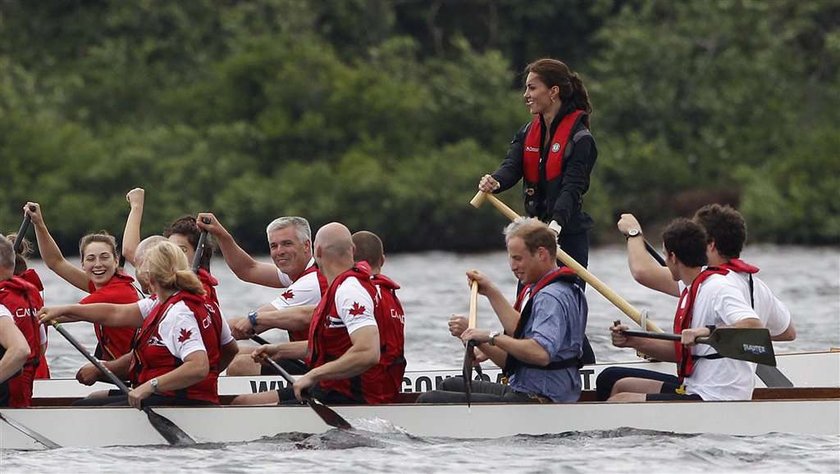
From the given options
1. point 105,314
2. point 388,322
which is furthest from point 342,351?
point 105,314

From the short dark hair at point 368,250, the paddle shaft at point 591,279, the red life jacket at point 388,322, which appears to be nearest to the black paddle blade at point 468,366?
the red life jacket at point 388,322

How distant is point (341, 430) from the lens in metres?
8.88

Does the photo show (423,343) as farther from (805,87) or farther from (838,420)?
(805,87)

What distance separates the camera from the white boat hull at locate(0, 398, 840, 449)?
859 cm

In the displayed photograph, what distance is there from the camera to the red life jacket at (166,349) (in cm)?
864

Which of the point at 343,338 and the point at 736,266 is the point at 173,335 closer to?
the point at 343,338

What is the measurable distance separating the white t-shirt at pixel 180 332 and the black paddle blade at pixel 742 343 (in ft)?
8.40

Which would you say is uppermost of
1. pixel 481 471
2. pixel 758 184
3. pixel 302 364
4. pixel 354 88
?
pixel 354 88

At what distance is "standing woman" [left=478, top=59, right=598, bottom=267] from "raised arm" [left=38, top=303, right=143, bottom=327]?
2.20m

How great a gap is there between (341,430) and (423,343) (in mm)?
6695

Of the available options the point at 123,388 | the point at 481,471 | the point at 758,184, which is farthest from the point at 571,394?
the point at 758,184

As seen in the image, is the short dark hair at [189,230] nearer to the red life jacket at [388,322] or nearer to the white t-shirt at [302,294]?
the white t-shirt at [302,294]

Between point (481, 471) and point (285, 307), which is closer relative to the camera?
point (481, 471)

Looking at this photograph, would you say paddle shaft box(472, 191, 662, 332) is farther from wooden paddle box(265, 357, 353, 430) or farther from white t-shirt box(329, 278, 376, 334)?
wooden paddle box(265, 357, 353, 430)
